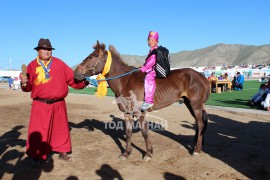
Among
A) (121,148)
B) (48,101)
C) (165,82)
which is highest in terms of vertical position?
(165,82)

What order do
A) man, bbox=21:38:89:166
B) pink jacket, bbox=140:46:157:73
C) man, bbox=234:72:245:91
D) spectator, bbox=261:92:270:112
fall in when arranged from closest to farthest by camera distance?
1. man, bbox=21:38:89:166
2. pink jacket, bbox=140:46:157:73
3. spectator, bbox=261:92:270:112
4. man, bbox=234:72:245:91

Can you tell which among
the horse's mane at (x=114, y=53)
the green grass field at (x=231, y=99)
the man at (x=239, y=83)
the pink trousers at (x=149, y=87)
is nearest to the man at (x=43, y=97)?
the horse's mane at (x=114, y=53)

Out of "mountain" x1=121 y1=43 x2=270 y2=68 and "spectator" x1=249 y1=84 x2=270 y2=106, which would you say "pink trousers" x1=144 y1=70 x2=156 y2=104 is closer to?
"spectator" x1=249 y1=84 x2=270 y2=106

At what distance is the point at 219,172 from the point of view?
4539 millimetres

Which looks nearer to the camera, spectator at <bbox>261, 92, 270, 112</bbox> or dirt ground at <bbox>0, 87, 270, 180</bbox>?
dirt ground at <bbox>0, 87, 270, 180</bbox>

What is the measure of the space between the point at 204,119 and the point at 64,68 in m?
3.33

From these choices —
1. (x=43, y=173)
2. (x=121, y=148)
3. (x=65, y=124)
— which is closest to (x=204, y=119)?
(x=121, y=148)

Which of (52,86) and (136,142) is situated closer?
(52,86)

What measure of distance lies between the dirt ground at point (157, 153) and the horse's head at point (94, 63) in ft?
5.82

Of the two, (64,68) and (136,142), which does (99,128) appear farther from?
(64,68)

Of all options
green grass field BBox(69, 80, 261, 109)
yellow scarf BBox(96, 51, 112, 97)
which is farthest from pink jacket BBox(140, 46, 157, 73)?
green grass field BBox(69, 80, 261, 109)

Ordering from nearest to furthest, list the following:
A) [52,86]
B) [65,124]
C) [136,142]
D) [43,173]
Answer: [43,173], [52,86], [65,124], [136,142]

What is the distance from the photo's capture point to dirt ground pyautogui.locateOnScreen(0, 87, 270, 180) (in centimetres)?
448

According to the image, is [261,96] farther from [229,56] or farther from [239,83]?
[229,56]
